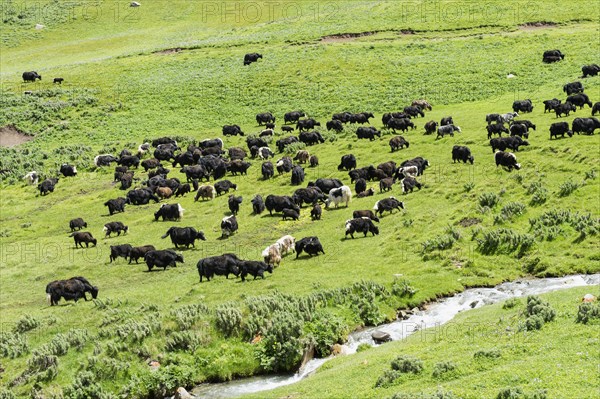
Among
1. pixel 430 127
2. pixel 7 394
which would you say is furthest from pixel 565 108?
pixel 7 394

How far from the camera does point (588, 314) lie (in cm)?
1908

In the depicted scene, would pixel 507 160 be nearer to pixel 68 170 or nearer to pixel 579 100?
pixel 579 100

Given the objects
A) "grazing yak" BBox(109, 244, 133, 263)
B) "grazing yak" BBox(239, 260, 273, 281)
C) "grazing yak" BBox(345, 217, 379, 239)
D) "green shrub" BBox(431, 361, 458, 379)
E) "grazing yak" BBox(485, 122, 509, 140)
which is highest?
"grazing yak" BBox(485, 122, 509, 140)

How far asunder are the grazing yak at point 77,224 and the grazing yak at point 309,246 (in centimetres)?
1569

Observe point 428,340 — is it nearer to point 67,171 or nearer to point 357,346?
point 357,346

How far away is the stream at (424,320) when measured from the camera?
22625 millimetres

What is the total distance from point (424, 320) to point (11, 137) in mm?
56106

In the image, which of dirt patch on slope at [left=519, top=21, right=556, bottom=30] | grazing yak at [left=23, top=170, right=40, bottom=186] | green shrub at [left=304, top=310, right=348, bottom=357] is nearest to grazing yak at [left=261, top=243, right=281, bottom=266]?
green shrub at [left=304, top=310, right=348, bottom=357]

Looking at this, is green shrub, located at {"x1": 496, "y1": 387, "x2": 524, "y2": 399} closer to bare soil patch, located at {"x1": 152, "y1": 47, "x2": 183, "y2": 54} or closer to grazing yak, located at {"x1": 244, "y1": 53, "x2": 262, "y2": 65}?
grazing yak, located at {"x1": 244, "y1": 53, "x2": 262, "y2": 65}

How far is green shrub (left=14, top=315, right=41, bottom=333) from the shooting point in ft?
85.6

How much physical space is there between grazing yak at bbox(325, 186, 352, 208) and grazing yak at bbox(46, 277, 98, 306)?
13713 mm

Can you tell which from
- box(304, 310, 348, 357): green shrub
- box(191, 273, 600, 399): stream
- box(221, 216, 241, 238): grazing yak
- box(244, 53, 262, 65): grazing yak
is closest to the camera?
box(191, 273, 600, 399): stream

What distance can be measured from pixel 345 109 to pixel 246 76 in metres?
17.9

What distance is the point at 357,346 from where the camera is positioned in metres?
24.0
